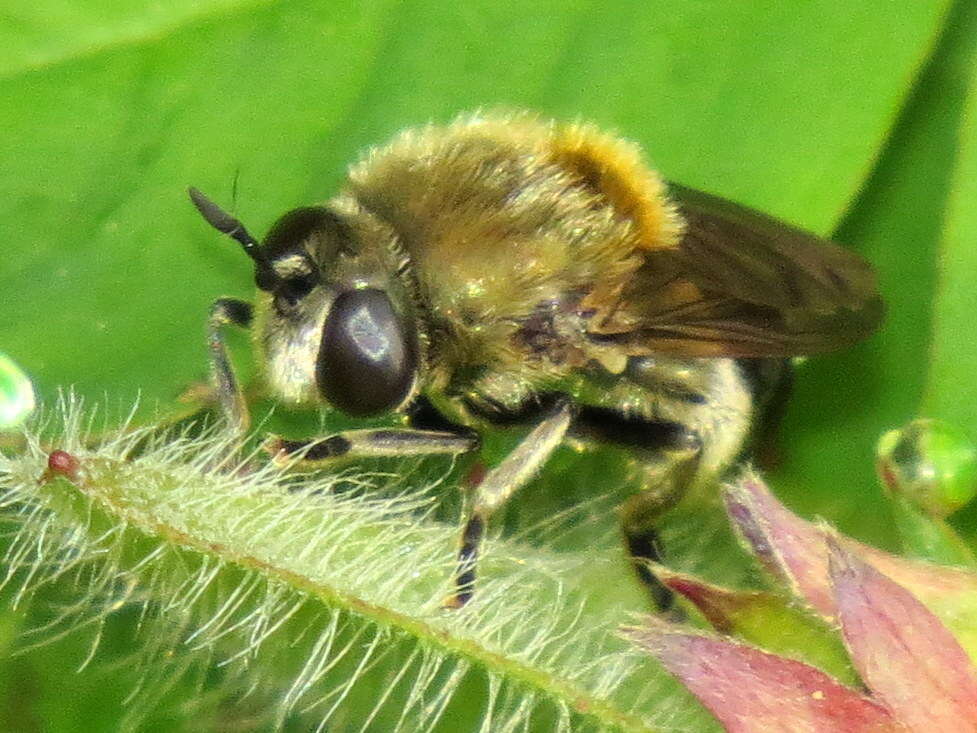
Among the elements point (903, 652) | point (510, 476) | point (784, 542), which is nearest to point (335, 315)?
point (510, 476)

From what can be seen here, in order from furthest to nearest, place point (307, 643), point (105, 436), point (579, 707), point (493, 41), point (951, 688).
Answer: point (493, 41)
point (105, 436)
point (307, 643)
point (579, 707)
point (951, 688)

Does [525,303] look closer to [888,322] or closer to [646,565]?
[646,565]

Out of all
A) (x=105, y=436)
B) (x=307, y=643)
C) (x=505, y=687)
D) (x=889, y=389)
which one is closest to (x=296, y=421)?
(x=105, y=436)

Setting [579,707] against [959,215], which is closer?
[579,707]

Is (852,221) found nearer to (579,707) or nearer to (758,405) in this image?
(758,405)

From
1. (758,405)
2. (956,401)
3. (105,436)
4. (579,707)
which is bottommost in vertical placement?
(105,436)

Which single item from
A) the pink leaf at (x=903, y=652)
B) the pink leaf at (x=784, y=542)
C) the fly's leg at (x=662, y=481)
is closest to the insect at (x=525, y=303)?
the fly's leg at (x=662, y=481)

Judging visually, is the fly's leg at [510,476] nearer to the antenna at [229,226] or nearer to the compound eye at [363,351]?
the compound eye at [363,351]
